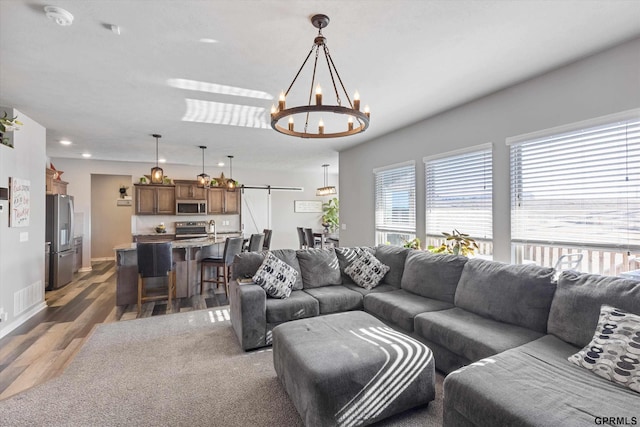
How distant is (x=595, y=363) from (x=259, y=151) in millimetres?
6041

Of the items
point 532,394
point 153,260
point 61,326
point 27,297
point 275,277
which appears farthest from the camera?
point 153,260

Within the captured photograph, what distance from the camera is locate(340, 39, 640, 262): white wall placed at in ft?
8.28

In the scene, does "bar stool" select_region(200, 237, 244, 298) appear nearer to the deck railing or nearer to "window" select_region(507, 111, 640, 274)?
the deck railing

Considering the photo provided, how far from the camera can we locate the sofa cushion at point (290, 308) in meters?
3.00

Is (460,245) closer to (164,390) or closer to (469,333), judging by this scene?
(469,333)

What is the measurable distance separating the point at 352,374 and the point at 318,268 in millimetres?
1951

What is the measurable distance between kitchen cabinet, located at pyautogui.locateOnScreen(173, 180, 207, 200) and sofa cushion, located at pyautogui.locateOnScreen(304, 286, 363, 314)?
18.7ft

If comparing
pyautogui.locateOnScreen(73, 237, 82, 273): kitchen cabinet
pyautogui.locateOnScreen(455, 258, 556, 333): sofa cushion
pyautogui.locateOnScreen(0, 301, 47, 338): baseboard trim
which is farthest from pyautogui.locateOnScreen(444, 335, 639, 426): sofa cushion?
pyautogui.locateOnScreen(73, 237, 82, 273): kitchen cabinet

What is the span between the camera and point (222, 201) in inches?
327

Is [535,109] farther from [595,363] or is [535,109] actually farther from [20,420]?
[20,420]

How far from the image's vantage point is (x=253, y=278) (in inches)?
128

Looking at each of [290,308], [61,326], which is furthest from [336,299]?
[61,326]

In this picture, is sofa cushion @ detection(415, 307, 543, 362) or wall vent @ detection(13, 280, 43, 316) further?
wall vent @ detection(13, 280, 43, 316)

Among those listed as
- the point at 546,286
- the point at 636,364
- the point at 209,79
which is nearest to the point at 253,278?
the point at 209,79
